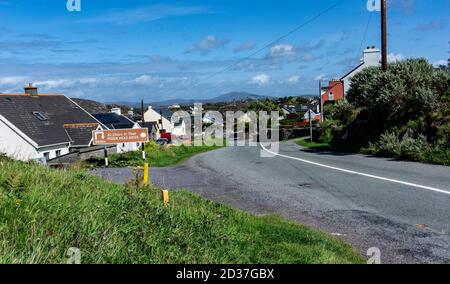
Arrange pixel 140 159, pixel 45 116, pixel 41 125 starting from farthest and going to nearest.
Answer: pixel 45 116 < pixel 41 125 < pixel 140 159

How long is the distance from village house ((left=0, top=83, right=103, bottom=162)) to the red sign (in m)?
13.8

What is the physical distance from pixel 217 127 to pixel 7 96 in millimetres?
35265

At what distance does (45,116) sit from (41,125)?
7.95ft

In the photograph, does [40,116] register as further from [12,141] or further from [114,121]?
[114,121]

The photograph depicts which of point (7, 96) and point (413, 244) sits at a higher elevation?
point (7, 96)

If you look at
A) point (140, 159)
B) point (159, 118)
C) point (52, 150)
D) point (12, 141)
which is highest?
point (159, 118)

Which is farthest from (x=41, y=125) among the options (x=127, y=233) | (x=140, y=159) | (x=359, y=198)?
(x=127, y=233)

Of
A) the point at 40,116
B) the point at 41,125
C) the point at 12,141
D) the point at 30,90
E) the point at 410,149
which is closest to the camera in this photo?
the point at 410,149

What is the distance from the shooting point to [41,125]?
140ft

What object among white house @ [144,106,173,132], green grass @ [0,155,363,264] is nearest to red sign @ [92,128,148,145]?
green grass @ [0,155,363,264]

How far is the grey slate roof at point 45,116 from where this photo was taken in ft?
134
